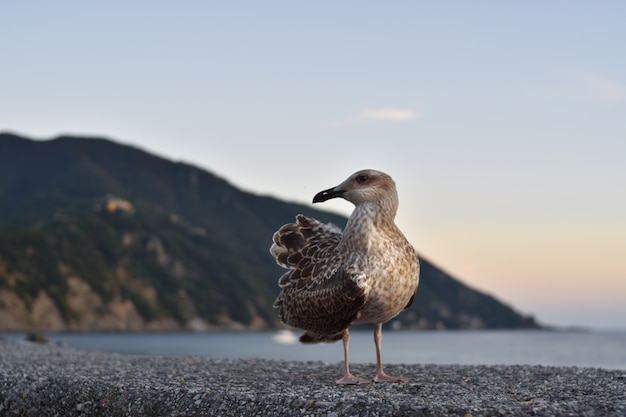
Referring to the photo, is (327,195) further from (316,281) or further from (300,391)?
(300,391)

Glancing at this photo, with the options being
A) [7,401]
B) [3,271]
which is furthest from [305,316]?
[3,271]

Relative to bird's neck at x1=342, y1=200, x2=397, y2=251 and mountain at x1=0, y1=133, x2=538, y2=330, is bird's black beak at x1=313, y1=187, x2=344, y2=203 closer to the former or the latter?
bird's neck at x1=342, y1=200, x2=397, y2=251

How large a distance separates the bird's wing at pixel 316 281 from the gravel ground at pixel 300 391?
4.12ft

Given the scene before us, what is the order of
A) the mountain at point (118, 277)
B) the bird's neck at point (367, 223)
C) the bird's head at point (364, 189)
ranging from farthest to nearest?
the mountain at point (118, 277)
the bird's head at point (364, 189)
the bird's neck at point (367, 223)

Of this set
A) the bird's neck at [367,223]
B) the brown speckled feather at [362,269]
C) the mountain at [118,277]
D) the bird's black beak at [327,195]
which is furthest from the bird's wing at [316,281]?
the mountain at [118,277]

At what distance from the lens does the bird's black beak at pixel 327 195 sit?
1358 centimetres

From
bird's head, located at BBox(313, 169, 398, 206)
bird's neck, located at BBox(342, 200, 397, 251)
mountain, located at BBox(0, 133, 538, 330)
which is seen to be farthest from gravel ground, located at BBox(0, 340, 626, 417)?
mountain, located at BBox(0, 133, 538, 330)

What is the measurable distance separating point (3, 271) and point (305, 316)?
5574 inches

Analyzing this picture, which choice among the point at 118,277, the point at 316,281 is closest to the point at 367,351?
the point at 118,277

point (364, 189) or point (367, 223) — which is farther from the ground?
point (364, 189)

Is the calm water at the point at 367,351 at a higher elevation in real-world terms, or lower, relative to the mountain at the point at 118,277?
lower

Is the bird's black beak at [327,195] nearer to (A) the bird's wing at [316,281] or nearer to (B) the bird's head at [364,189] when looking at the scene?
(B) the bird's head at [364,189]

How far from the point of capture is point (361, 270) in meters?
13.1

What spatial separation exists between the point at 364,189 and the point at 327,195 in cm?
67
